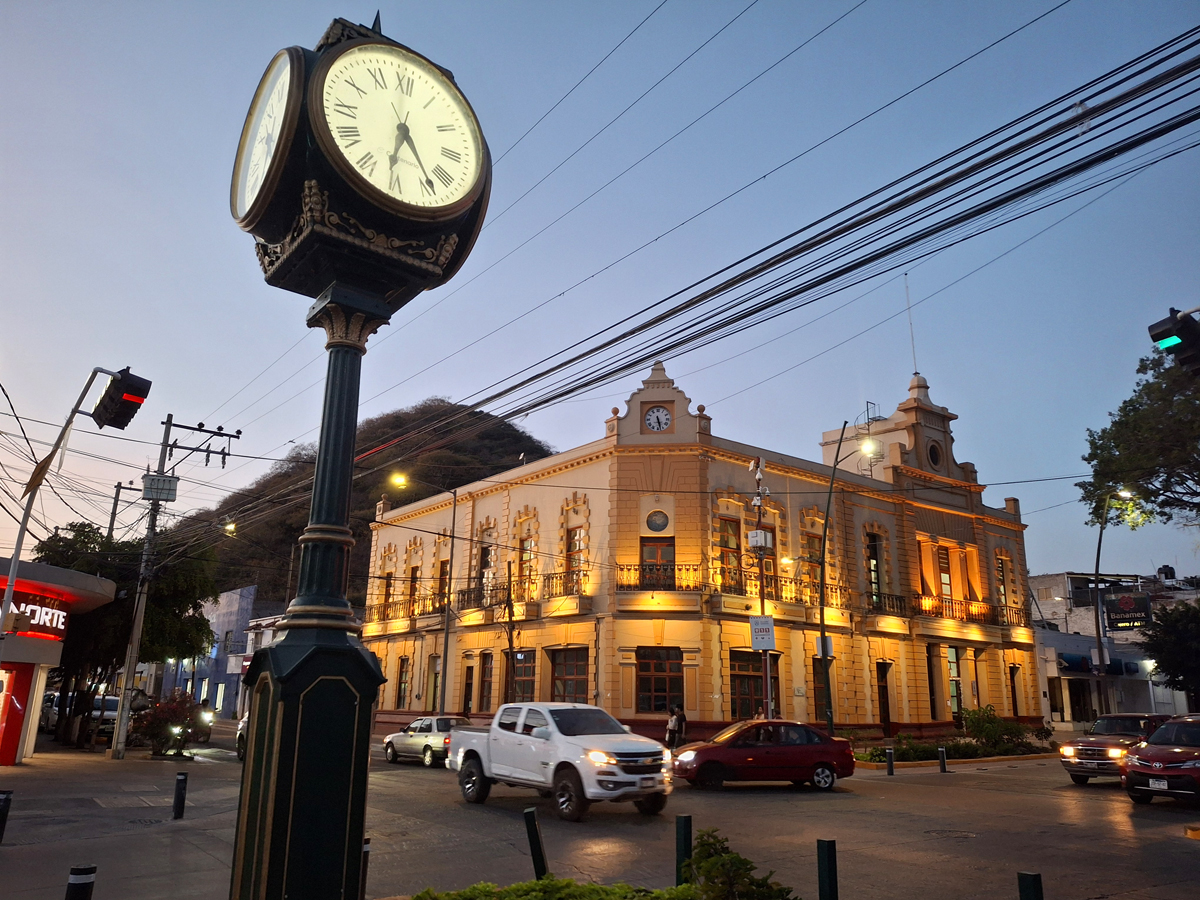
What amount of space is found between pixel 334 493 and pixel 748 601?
92.4ft

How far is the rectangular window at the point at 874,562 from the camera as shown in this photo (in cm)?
3741

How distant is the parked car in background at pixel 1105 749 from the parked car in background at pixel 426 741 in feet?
49.8

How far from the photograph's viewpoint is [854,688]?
34969 millimetres

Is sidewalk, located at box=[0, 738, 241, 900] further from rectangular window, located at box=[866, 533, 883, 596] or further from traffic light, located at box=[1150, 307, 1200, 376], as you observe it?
rectangular window, located at box=[866, 533, 883, 596]

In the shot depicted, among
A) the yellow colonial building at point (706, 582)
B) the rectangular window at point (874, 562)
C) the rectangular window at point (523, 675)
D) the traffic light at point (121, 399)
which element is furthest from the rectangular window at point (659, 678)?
the traffic light at point (121, 399)

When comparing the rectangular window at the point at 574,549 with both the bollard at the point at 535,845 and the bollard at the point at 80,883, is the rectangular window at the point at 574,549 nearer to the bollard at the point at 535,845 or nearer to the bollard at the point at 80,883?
the bollard at the point at 535,845

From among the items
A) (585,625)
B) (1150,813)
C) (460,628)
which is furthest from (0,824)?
(460,628)

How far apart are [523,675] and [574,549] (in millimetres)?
5475

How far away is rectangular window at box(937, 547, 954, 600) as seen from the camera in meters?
40.7

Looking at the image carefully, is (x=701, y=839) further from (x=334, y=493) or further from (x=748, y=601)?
(x=748, y=601)

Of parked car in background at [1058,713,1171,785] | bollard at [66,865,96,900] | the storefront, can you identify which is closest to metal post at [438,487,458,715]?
the storefront

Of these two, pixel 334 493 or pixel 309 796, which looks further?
pixel 334 493

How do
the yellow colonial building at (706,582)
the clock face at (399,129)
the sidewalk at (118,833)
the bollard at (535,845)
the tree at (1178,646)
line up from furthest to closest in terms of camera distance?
1. the tree at (1178,646)
2. the yellow colonial building at (706,582)
3. the sidewalk at (118,833)
4. the bollard at (535,845)
5. the clock face at (399,129)

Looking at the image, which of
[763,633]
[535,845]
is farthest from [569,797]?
[763,633]
